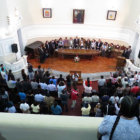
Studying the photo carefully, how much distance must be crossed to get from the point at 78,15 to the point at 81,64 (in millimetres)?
4873

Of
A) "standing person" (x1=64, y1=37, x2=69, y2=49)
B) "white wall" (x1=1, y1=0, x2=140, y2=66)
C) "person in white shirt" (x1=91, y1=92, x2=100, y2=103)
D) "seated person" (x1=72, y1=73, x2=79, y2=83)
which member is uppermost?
"white wall" (x1=1, y1=0, x2=140, y2=66)

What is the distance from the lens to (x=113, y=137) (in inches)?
44.4

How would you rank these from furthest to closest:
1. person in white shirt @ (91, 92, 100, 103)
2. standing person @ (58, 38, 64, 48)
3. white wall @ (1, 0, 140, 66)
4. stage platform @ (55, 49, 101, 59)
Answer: standing person @ (58, 38, 64, 48) < white wall @ (1, 0, 140, 66) < stage platform @ (55, 49, 101, 59) < person in white shirt @ (91, 92, 100, 103)

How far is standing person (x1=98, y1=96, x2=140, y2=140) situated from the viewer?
3.57 ft

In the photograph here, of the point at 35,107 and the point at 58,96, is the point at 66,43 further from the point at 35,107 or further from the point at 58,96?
the point at 35,107

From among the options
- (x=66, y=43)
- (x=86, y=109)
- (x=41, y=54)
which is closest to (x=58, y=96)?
(x=86, y=109)

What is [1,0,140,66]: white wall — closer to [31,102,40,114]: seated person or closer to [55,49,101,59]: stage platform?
[55,49,101,59]: stage platform

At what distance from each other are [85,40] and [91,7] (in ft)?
9.91

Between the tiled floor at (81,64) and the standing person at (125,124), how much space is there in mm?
9925

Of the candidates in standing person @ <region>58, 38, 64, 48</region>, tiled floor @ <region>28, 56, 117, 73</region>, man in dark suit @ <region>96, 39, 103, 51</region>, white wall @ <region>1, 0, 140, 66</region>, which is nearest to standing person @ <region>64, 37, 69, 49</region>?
standing person @ <region>58, 38, 64, 48</region>

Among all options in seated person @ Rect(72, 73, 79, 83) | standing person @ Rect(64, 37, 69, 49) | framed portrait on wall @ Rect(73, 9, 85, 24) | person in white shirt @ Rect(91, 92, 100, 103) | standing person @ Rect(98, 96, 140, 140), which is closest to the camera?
standing person @ Rect(98, 96, 140, 140)

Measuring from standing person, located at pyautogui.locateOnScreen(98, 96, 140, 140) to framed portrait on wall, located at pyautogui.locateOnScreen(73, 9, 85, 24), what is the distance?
1348 cm

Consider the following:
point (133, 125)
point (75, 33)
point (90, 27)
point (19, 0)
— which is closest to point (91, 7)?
point (90, 27)

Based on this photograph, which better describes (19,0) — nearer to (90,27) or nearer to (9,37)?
(9,37)
